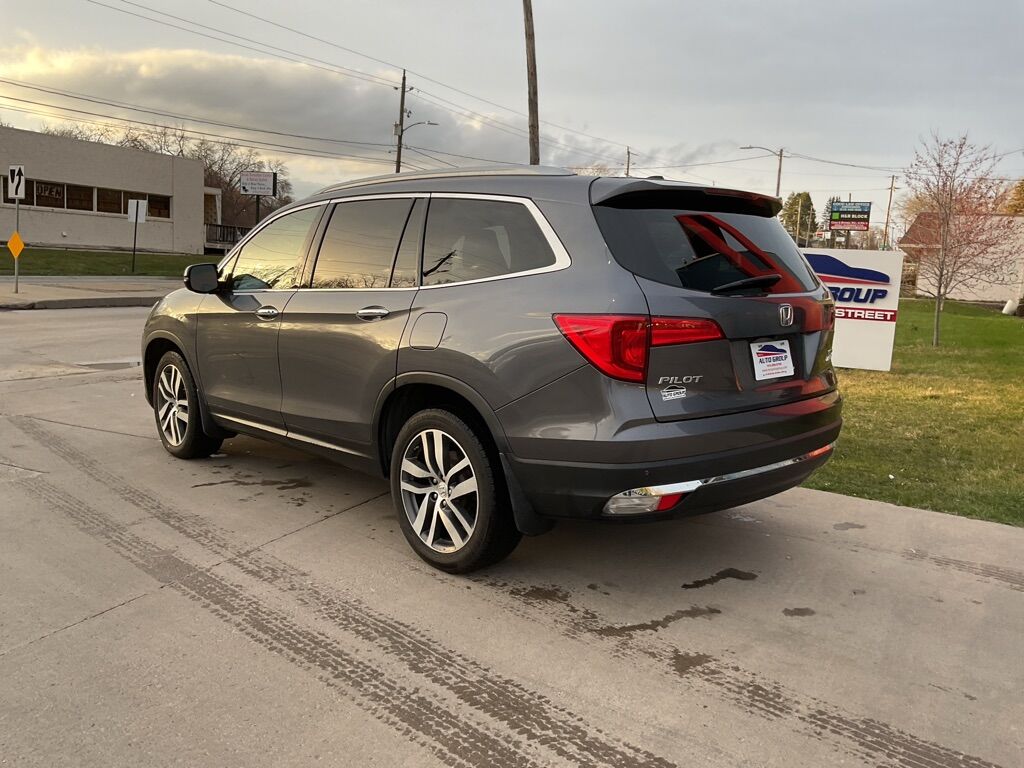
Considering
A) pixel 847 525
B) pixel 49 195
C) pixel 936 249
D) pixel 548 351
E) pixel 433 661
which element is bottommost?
pixel 433 661

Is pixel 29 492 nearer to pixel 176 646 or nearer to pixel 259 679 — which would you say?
pixel 176 646

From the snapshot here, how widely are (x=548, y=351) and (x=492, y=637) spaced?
Result: 1.17 m

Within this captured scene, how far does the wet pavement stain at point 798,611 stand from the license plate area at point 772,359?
3.39ft

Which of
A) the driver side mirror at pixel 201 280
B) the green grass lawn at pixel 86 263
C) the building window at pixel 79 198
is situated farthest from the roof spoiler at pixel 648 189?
the building window at pixel 79 198

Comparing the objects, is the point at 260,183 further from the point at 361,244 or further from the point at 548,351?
the point at 548,351

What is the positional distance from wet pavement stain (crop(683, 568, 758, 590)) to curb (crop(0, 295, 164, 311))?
57.5 ft

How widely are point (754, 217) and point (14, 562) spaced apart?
394 centimetres

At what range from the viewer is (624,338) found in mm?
3082

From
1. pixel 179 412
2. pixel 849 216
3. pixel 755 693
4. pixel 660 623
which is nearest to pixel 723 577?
pixel 660 623

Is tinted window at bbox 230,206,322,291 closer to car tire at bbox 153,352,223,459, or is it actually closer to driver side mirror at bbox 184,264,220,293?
driver side mirror at bbox 184,264,220,293

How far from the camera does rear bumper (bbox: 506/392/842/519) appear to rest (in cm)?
313

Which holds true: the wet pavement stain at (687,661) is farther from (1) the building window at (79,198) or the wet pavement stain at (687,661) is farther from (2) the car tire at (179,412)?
(1) the building window at (79,198)

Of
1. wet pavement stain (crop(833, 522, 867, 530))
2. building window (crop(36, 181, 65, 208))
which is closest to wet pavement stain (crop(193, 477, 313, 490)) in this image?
wet pavement stain (crop(833, 522, 867, 530))

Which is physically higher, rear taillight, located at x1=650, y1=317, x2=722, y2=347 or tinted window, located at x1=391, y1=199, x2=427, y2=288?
tinted window, located at x1=391, y1=199, x2=427, y2=288
